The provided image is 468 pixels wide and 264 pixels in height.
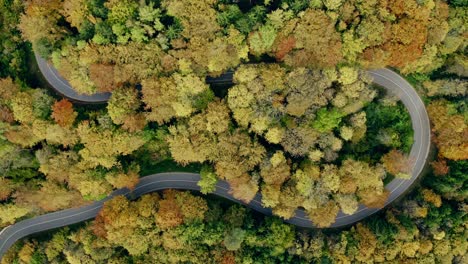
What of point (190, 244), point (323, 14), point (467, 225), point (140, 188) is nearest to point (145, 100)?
point (140, 188)

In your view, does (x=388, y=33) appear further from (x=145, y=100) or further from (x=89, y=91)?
(x=89, y=91)

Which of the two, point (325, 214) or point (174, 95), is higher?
point (174, 95)

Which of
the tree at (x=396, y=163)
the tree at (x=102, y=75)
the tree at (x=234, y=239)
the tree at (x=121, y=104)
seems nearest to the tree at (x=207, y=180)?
the tree at (x=234, y=239)

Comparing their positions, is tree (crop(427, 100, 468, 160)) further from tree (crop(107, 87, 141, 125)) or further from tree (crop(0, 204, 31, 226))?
tree (crop(0, 204, 31, 226))

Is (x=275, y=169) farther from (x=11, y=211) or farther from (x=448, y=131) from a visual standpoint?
(x=11, y=211)

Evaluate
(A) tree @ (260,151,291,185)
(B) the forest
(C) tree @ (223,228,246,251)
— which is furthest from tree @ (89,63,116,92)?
(C) tree @ (223,228,246,251)

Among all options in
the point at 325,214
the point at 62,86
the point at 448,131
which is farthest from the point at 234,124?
the point at 448,131
